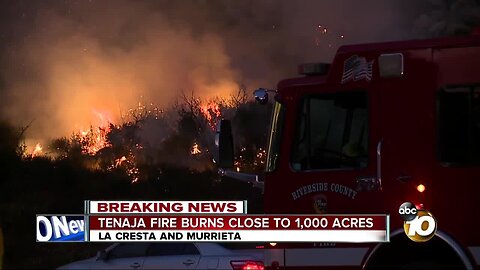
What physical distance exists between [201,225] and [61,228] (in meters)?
1.14

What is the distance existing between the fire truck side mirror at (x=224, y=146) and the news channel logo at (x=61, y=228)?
53.1 inches

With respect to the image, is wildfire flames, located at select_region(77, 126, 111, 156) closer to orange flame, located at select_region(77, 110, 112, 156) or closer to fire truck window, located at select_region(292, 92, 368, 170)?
orange flame, located at select_region(77, 110, 112, 156)

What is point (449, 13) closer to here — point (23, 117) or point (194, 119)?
point (194, 119)

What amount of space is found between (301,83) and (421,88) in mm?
1029

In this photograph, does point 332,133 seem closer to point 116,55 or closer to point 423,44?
point 423,44

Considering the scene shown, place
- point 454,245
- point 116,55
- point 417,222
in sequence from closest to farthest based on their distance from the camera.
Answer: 1. point 454,245
2. point 417,222
3. point 116,55

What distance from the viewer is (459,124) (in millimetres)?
6254

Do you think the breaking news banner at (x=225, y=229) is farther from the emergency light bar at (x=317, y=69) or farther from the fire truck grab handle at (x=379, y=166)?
the emergency light bar at (x=317, y=69)

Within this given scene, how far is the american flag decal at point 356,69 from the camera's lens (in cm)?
648

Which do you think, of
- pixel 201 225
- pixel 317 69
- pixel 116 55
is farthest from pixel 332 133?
pixel 116 55

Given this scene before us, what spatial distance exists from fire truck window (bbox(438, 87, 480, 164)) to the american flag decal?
62 cm

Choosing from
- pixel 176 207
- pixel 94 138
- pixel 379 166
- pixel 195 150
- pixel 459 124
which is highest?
pixel 94 138

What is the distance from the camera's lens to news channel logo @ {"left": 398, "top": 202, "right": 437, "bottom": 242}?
20.0 ft

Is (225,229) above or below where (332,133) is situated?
below
